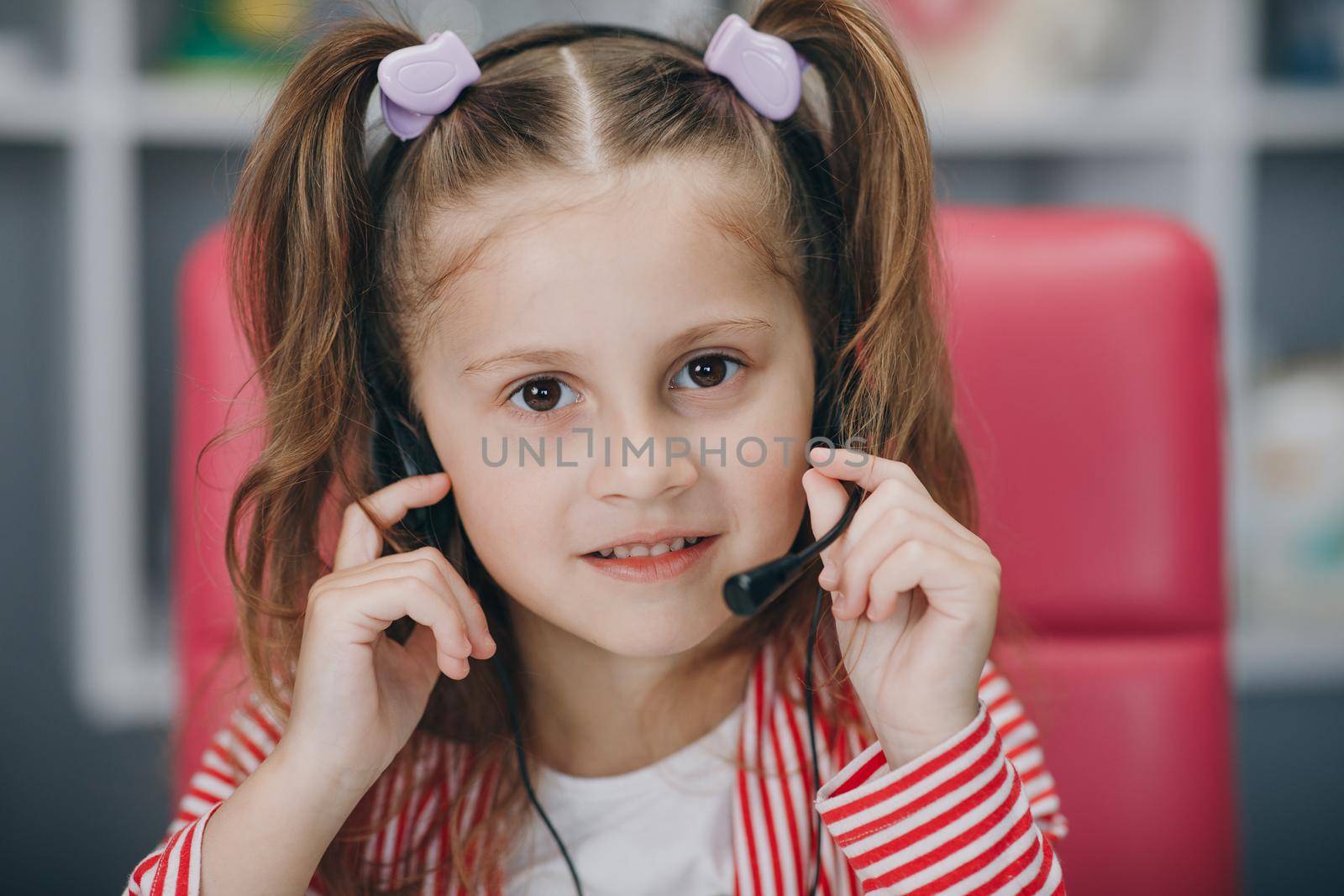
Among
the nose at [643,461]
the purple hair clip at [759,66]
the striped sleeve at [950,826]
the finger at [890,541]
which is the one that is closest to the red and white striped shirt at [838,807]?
the striped sleeve at [950,826]

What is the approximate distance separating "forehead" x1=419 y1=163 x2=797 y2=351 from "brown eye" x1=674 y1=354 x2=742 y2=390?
37 millimetres

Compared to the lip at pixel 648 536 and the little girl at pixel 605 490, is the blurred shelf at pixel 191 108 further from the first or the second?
the lip at pixel 648 536

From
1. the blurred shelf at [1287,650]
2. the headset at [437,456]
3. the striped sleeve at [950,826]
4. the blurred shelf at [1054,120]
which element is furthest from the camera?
the blurred shelf at [1287,650]

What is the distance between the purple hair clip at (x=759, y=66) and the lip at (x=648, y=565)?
0.30 metres

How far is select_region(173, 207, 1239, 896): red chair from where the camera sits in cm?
94

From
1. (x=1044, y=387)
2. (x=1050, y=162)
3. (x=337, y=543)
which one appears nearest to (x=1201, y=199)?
(x=1050, y=162)

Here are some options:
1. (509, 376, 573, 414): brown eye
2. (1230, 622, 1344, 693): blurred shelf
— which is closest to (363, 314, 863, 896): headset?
(509, 376, 573, 414): brown eye

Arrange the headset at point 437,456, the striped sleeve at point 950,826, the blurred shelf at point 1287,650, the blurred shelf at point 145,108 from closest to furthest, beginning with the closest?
1. the striped sleeve at point 950,826
2. the headset at point 437,456
3. the blurred shelf at point 145,108
4. the blurred shelf at point 1287,650

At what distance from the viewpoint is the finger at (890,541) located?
66 cm

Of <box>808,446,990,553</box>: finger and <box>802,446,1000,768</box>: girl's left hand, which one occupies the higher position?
<box>808,446,990,553</box>: finger

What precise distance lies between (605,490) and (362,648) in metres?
0.18

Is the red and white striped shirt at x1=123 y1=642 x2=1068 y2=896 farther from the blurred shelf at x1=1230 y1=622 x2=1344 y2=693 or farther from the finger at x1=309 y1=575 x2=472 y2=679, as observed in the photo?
the blurred shelf at x1=1230 y1=622 x2=1344 y2=693

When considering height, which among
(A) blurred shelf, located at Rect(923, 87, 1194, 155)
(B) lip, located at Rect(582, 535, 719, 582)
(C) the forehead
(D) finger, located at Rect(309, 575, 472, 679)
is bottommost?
(D) finger, located at Rect(309, 575, 472, 679)

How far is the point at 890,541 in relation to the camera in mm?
658
